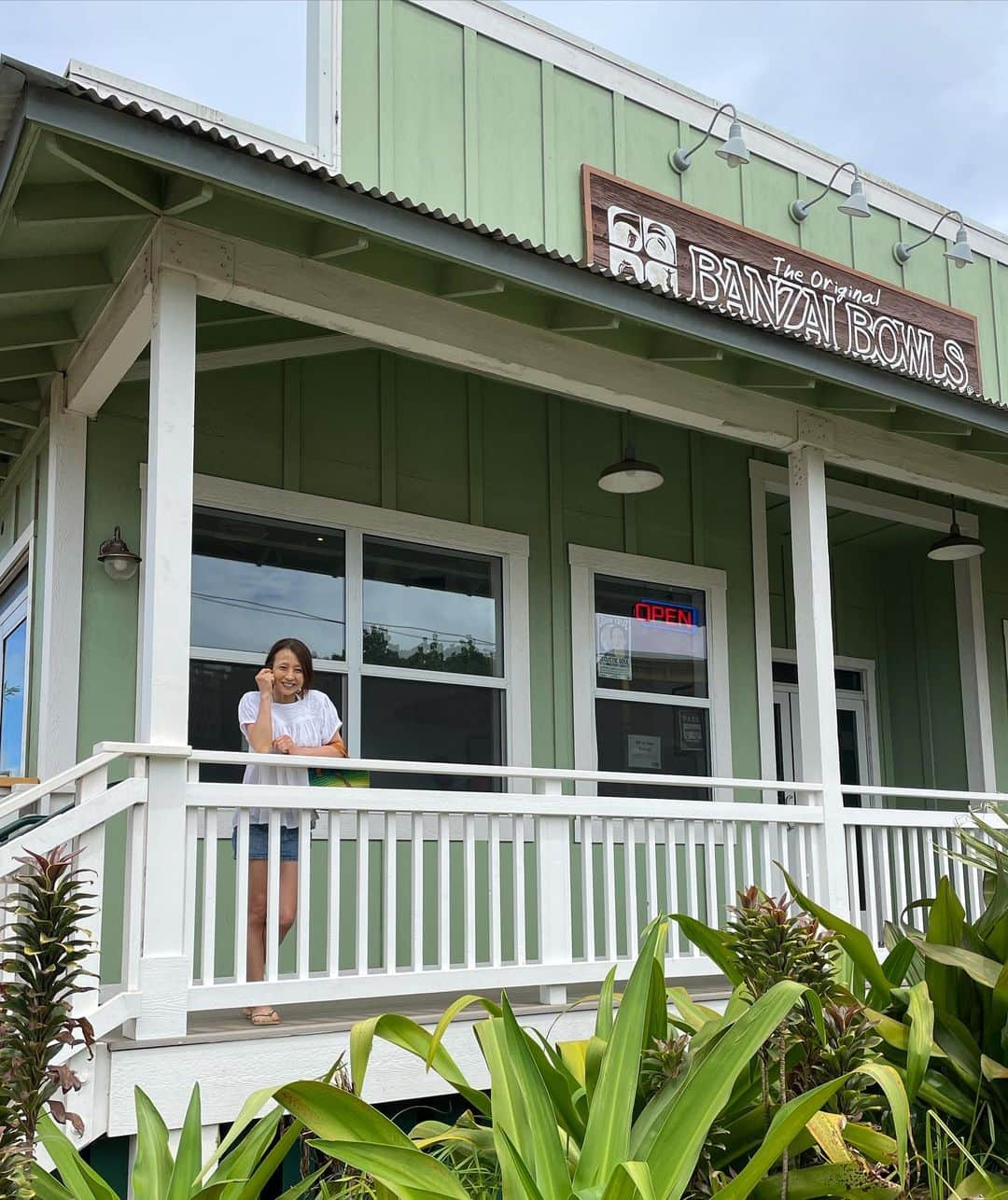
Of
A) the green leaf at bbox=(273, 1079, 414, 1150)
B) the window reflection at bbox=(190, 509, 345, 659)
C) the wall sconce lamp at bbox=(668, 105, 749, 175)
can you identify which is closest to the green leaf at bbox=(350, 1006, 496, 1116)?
the green leaf at bbox=(273, 1079, 414, 1150)

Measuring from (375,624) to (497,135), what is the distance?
344cm

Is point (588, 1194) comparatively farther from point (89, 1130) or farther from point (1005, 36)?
point (1005, 36)

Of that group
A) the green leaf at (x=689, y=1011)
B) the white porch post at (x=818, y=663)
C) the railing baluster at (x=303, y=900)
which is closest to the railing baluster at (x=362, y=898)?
the railing baluster at (x=303, y=900)

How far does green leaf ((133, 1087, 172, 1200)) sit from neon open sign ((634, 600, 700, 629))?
5.53 m

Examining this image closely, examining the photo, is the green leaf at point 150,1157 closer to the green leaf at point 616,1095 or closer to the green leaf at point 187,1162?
the green leaf at point 187,1162

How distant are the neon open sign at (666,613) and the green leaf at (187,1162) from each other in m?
5.64

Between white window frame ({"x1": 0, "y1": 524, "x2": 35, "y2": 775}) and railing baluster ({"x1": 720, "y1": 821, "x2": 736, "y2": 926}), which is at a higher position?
white window frame ({"x1": 0, "y1": 524, "x2": 35, "y2": 775})

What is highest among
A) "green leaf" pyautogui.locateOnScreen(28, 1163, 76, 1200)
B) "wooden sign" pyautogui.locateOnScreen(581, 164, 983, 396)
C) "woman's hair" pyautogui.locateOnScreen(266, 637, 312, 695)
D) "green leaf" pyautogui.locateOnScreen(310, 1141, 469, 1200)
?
"wooden sign" pyautogui.locateOnScreen(581, 164, 983, 396)

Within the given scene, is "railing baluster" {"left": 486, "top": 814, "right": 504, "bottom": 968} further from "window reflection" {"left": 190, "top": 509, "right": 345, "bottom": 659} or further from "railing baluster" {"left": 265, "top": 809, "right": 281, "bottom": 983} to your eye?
"window reflection" {"left": 190, "top": 509, "right": 345, "bottom": 659}

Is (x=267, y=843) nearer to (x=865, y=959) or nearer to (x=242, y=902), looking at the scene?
(x=242, y=902)

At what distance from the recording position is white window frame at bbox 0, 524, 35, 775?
6652 millimetres

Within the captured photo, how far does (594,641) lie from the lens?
26.2ft

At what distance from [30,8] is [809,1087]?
147ft

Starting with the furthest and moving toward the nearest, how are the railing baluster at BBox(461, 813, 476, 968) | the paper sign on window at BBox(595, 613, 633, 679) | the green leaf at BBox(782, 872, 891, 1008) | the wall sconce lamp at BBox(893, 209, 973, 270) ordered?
1. the wall sconce lamp at BBox(893, 209, 973, 270)
2. the paper sign on window at BBox(595, 613, 633, 679)
3. the railing baluster at BBox(461, 813, 476, 968)
4. the green leaf at BBox(782, 872, 891, 1008)
